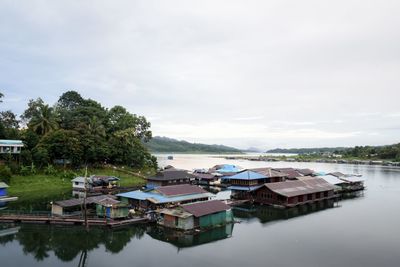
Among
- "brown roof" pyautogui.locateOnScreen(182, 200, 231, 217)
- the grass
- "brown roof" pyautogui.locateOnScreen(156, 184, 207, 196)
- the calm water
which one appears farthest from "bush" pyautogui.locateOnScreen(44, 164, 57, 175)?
"brown roof" pyautogui.locateOnScreen(182, 200, 231, 217)

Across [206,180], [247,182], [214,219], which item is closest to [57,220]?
[214,219]

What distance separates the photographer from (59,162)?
6219 centimetres

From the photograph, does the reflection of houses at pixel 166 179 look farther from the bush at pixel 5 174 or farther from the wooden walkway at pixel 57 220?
the bush at pixel 5 174

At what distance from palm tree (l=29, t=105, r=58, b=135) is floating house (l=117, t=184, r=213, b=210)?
31083mm

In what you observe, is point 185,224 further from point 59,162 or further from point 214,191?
point 59,162

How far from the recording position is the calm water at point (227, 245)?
80.3ft

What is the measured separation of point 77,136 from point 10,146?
38.0 ft

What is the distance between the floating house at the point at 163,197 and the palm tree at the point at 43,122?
3108 cm

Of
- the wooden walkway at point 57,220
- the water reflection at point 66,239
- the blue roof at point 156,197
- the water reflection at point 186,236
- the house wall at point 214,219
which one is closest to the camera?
the water reflection at point 66,239

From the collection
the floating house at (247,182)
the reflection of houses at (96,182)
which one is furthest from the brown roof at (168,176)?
the floating house at (247,182)

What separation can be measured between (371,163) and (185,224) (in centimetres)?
13094

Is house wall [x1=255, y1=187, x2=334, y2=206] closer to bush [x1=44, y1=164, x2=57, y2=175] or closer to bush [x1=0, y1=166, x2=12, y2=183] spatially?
bush [x1=44, y1=164, x2=57, y2=175]

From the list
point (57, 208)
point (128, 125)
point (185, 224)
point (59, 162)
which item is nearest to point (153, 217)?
point (185, 224)

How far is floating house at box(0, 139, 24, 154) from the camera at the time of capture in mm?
55312
